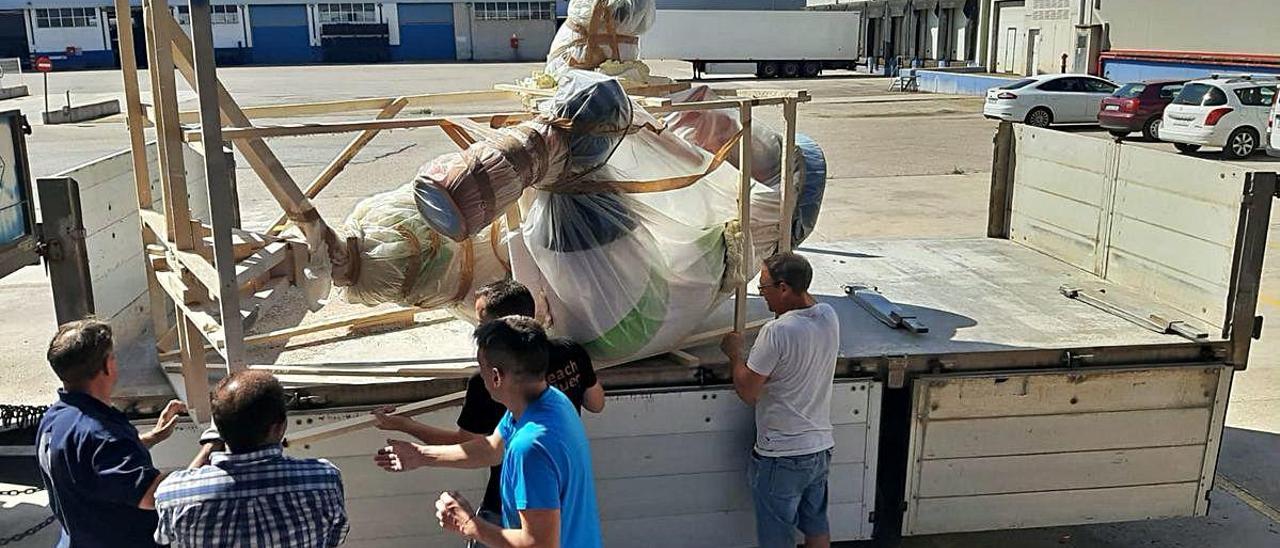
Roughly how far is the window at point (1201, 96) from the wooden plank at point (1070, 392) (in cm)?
1488

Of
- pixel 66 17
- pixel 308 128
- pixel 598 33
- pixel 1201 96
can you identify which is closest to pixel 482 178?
pixel 308 128

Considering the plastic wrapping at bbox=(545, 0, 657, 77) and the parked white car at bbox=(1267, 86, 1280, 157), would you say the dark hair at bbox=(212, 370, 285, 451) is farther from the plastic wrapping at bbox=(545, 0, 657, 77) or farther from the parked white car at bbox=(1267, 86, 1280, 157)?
Result: the parked white car at bbox=(1267, 86, 1280, 157)

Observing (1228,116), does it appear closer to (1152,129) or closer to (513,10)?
(1152,129)

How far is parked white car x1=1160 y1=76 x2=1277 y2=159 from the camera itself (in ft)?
53.9

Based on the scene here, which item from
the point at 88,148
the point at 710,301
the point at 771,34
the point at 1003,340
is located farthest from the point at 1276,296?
the point at 771,34

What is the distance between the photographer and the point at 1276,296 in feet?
27.6

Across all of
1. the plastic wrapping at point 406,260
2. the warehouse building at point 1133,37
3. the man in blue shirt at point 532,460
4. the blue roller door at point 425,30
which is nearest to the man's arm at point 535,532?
the man in blue shirt at point 532,460

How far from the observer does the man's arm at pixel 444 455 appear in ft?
9.18

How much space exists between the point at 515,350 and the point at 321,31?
193 ft

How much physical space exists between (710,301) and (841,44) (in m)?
38.5

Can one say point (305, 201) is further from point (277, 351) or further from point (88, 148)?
point (88, 148)

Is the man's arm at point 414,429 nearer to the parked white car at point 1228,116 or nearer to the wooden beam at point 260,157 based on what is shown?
the wooden beam at point 260,157

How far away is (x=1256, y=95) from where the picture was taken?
54.5 ft

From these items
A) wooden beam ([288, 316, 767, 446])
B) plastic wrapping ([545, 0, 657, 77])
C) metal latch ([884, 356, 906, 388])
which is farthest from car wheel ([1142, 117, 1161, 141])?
wooden beam ([288, 316, 767, 446])
